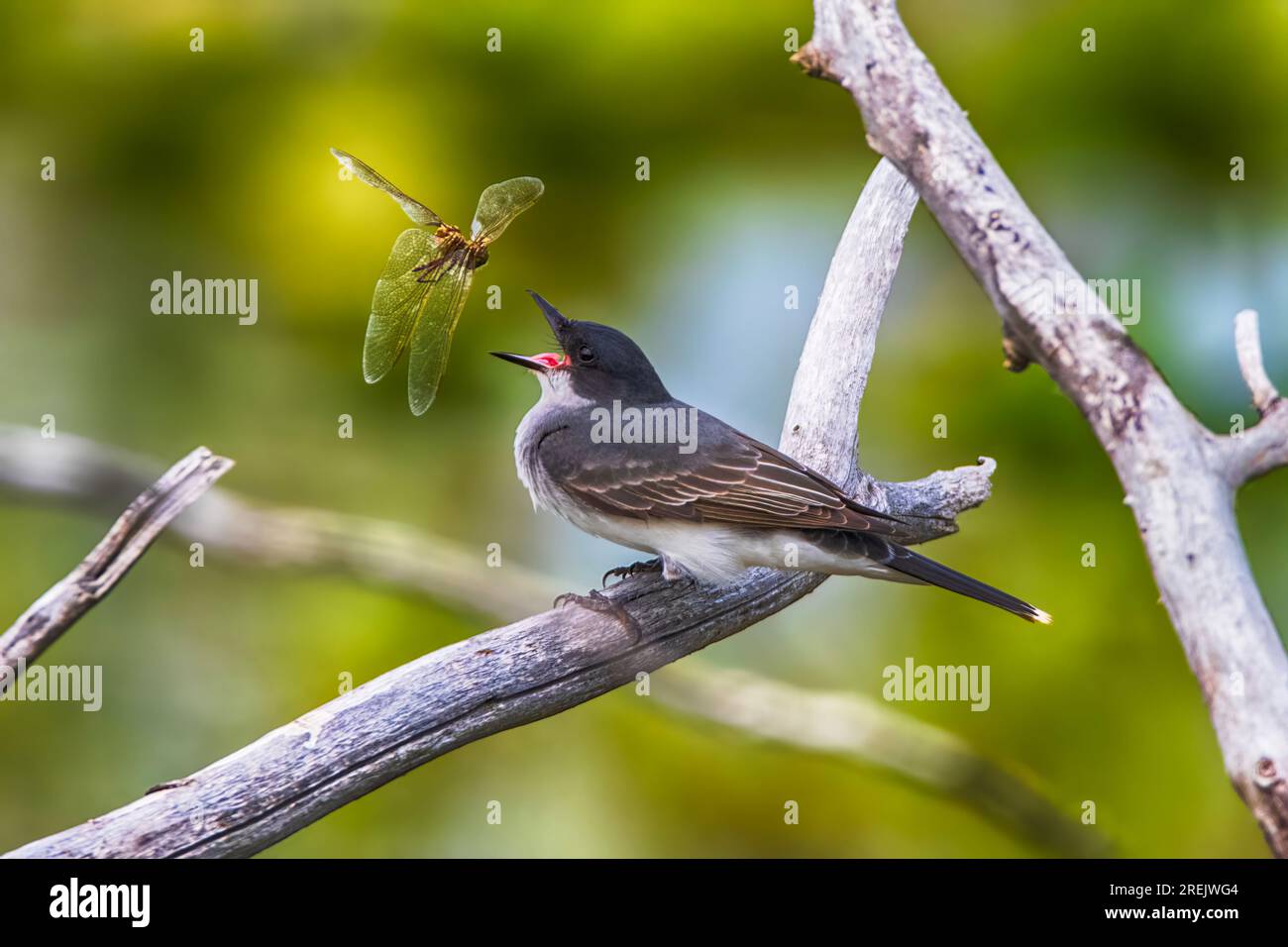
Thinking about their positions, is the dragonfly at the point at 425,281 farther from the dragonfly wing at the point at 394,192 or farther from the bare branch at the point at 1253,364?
the bare branch at the point at 1253,364

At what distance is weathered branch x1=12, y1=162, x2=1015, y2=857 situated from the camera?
1918 mm

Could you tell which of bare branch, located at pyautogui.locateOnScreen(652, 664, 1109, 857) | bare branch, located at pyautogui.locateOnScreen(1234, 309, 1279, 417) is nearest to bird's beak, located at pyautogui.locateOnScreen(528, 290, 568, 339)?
bare branch, located at pyautogui.locateOnScreen(652, 664, 1109, 857)

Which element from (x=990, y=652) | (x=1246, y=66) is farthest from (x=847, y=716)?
(x=1246, y=66)

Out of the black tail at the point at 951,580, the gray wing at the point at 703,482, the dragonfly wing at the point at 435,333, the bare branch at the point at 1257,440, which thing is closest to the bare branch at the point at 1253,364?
the bare branch at the point at 1257,440

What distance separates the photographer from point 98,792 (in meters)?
3.21

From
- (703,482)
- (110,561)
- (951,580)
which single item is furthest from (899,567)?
(110,561)

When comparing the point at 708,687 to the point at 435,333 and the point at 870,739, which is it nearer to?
the point at 870,739

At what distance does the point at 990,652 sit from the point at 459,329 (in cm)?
176

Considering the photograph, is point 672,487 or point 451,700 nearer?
point 451,700

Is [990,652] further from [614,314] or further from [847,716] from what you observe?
[614,314]

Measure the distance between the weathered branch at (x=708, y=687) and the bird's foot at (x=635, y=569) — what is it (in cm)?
33

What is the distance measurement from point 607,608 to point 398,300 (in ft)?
2.69

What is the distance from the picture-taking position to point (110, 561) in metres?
2.06

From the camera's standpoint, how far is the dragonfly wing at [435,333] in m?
2.58
